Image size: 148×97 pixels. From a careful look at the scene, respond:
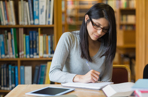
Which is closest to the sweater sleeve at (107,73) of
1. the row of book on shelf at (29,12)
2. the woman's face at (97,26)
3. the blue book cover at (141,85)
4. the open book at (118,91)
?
the woman's face at (97,26)

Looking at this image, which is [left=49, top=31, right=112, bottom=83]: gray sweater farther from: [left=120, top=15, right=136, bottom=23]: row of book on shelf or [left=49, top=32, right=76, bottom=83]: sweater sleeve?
[left=120, top=15, right=136, bottom=23]: row of book on shelf

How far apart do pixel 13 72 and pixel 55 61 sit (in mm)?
1119

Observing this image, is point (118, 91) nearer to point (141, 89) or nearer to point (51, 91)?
point (141, 89)

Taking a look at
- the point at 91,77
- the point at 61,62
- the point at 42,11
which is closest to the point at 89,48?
the point at 61,62

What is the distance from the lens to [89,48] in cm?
148

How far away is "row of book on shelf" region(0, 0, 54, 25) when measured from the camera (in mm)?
2195

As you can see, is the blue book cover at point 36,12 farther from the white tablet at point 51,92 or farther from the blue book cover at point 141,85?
the blue book cover at point 141,85

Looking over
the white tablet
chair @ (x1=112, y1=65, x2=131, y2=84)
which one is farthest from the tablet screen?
chair @ (x1=112, y1=65, x2=131, y2=84)

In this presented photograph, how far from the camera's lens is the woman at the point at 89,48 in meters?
1.29

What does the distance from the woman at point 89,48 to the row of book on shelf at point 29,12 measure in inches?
32.2

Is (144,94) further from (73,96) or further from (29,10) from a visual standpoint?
(29,10)

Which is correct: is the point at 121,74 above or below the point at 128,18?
below

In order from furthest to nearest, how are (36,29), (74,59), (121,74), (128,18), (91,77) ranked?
→ (128,18) < (36,29) < (121,74) < (74,59) < (91,77)

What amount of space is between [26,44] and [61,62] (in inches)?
40.0
